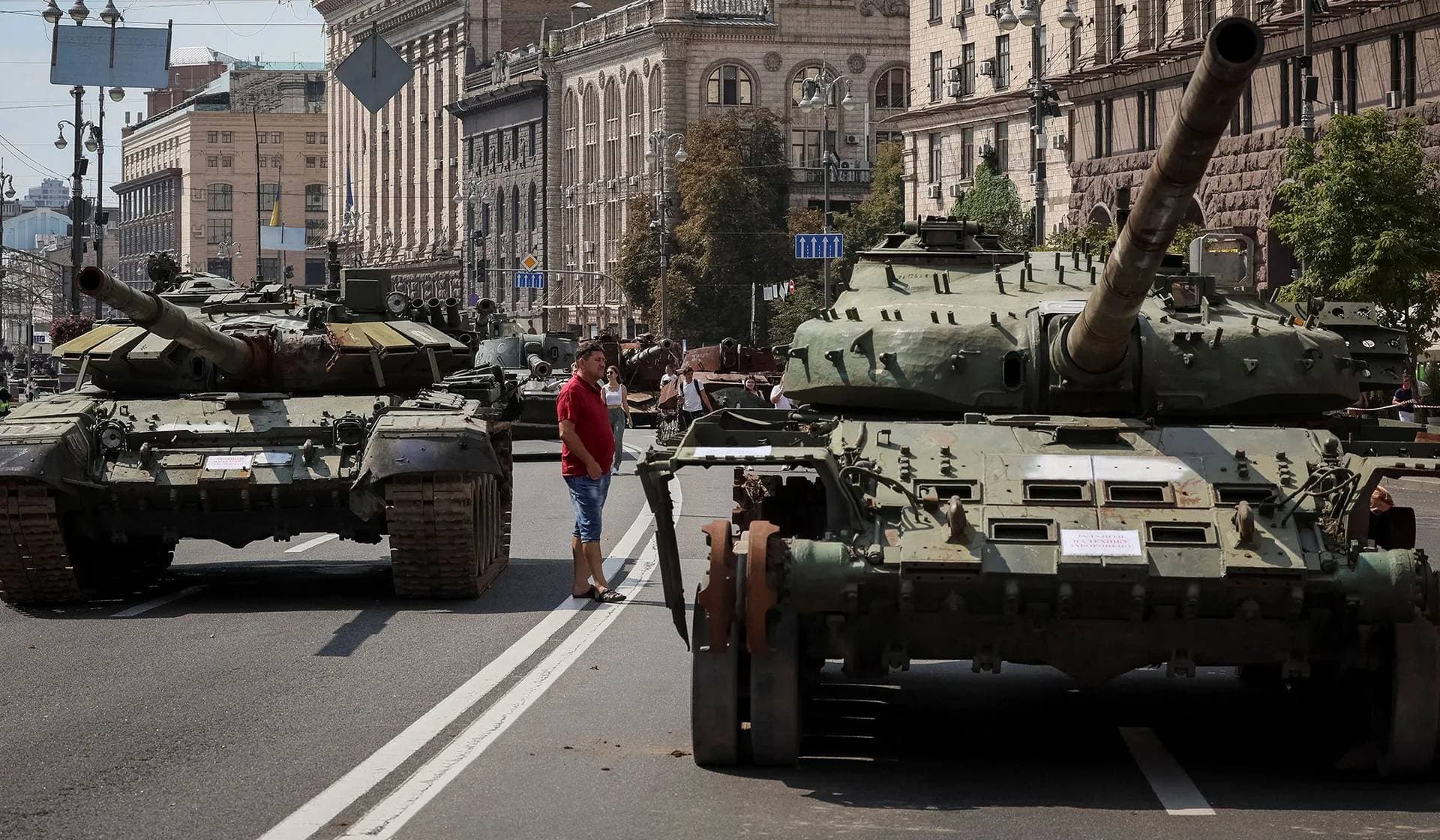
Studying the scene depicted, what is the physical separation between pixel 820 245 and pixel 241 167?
109 meters

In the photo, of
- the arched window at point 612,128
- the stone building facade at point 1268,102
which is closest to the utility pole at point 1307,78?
the stone building facade at point 1268,102

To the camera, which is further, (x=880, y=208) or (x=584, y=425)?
(x=880, y=208)

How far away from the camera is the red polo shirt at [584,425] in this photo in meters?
15.3

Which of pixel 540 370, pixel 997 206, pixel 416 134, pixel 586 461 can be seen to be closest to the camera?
pixel 586 461

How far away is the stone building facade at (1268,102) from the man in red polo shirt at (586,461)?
900 inches

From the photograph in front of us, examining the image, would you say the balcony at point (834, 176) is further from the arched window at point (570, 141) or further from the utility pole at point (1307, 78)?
the utility pole at point (1307, 78)

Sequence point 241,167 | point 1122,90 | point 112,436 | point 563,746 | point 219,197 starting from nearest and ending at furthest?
1. point 563,746
2. point 112,436
3. point 1122,90
4. point 241,167
5. point 219,197

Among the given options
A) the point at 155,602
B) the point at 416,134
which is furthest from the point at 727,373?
the point at 416,134

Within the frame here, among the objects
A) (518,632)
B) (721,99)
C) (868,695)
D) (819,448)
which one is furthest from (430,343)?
(721,99)

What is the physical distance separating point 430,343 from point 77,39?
61.3ft

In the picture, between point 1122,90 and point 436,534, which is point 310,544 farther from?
point 1122,90

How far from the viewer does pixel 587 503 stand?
15281mm

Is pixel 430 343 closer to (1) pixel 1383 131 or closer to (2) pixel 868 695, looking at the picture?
(2) pixel 868 695

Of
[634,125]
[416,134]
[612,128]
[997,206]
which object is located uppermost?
[416,134]
